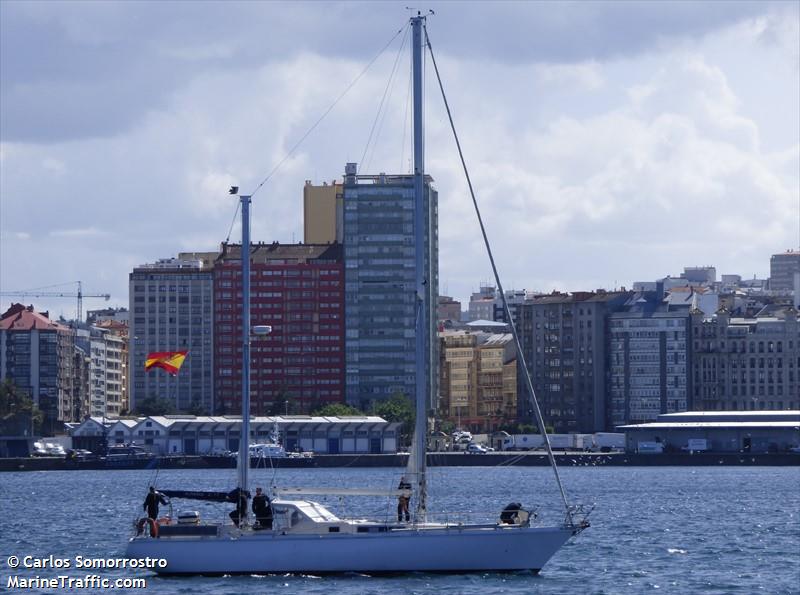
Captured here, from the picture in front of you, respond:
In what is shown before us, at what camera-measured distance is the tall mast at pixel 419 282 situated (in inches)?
1862

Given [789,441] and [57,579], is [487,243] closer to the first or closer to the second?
[57,579]

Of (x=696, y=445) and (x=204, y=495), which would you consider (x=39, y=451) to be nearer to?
(x=696, y=445)

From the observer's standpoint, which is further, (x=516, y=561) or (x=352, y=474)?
(x=352, y=474)

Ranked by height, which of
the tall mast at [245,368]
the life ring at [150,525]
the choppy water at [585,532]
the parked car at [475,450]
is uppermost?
the tall mast at [245,368]

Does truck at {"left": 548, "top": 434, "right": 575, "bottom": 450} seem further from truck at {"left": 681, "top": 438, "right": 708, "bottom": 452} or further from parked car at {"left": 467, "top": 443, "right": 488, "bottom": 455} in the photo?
truck at {"left": 681, "top": 438, "right": 708, "bottom": 452}

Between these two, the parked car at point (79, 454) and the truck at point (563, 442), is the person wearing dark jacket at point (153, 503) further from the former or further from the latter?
the truck at point (563, 442)

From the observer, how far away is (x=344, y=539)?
45.7m

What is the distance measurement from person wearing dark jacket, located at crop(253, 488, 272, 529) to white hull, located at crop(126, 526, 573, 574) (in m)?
0.34

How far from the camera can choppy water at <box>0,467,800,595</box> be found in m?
45.9

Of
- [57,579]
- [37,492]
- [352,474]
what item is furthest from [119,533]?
[352,474]

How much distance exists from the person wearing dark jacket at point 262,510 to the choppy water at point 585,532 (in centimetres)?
130

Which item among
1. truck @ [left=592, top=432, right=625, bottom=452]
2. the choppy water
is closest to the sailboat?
the choppy water

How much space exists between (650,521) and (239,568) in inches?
1308

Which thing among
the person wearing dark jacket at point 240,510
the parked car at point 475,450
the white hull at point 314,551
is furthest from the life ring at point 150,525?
the parked car at point 475,450
